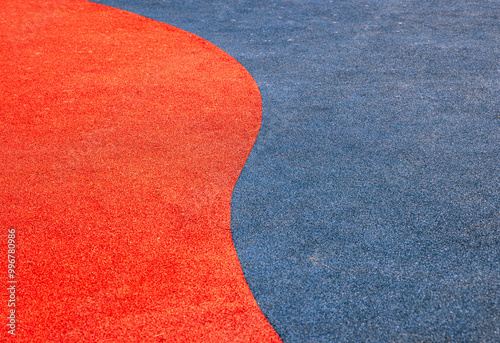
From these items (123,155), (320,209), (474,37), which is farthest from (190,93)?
(474,37)

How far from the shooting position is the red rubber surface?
2.75m

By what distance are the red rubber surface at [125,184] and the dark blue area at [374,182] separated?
27cm

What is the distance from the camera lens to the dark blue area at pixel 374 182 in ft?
9.02

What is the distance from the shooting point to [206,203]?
360 centimetres

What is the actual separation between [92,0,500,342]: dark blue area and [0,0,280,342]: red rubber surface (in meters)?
0.27

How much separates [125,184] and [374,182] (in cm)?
235

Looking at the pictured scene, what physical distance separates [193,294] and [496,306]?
2.07 metres

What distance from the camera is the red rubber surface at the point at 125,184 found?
275 cm

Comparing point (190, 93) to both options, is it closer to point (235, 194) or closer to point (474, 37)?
point (235, 194)

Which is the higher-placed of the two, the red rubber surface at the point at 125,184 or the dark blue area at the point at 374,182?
the dark blue area at the point at 374,182

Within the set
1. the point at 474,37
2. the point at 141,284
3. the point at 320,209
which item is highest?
the point at 474,37

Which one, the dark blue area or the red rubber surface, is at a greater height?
the dark blue area

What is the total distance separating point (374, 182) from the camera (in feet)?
12.4

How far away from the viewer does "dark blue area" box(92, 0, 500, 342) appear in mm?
2748
